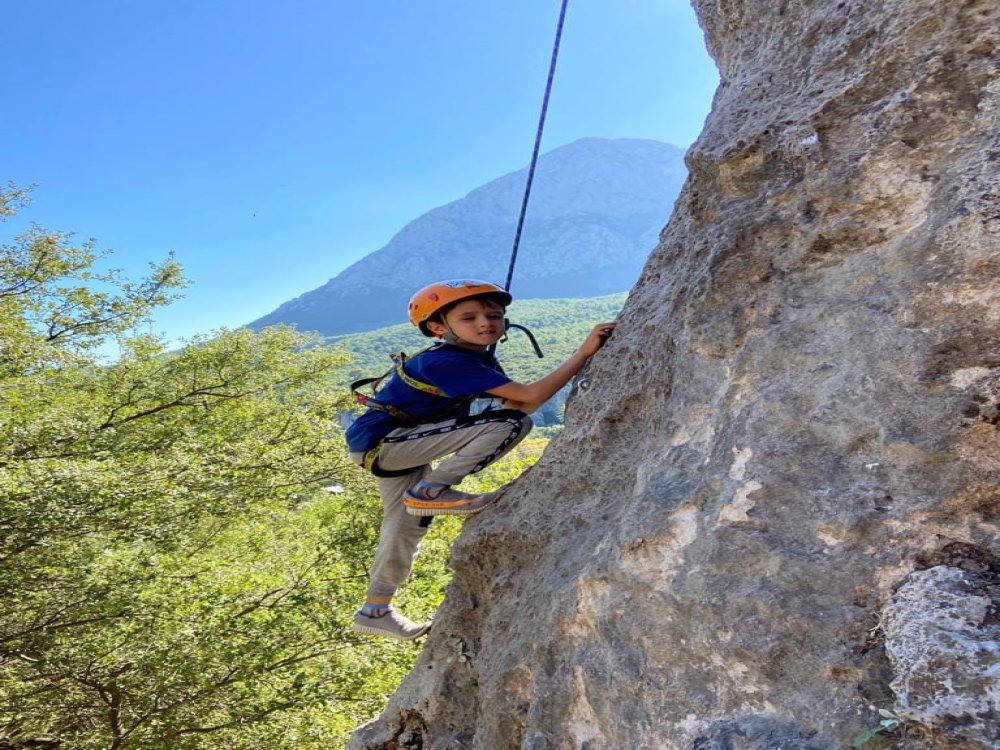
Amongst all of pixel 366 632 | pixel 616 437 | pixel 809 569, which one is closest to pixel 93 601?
pixel 366 632

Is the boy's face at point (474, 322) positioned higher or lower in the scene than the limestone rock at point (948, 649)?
higher

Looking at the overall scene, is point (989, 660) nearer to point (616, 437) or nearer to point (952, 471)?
point (952, 471)

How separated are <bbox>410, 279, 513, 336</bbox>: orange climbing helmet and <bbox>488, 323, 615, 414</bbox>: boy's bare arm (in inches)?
23.7

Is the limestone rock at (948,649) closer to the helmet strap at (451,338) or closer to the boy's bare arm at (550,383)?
the boy's bare arm at (550,383)

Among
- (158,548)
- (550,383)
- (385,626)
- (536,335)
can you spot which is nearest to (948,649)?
(550,383)

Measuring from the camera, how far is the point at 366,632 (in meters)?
4.08

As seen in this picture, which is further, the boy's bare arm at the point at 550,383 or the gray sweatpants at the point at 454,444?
the gray sweatpants at the point at 454,444

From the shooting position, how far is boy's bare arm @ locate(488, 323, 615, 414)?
3.53 metres

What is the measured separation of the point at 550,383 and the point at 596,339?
1.33 feet

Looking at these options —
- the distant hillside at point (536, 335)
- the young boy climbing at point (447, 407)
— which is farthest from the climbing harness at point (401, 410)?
the distant hillside at point (536, 335)

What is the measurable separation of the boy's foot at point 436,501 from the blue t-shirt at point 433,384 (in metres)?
0.39

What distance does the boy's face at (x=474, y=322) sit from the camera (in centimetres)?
382

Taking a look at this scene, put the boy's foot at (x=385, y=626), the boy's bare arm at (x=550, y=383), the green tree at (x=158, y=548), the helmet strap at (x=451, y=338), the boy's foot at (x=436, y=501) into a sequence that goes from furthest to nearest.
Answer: the green tree at (x=158, y=548) < the boy's foot at (x=385, y=626) < the helmet strap at (x=451, y=338) < the boy's foot at (x=436, y=501) < the boy's bare arm at (x=550, y=383)

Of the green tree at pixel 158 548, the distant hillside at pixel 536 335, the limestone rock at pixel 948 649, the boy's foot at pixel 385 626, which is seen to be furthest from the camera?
the distant hillside at pixel 536 335
